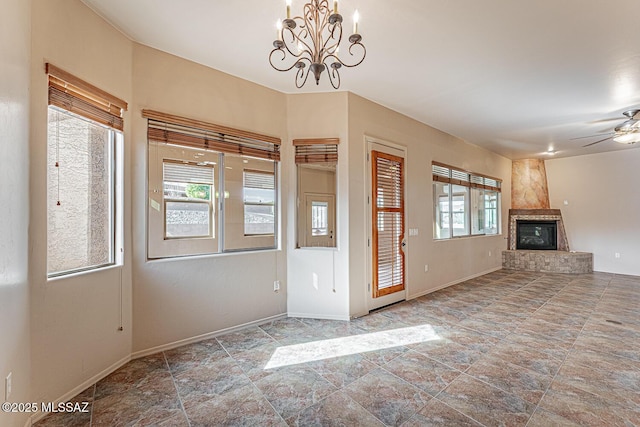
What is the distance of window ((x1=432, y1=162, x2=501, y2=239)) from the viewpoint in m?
5.67

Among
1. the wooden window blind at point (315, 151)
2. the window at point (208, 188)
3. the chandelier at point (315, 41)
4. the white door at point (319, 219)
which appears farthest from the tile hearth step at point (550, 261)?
the chandelier at point (315, 41)

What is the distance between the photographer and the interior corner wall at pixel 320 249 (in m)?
3.82

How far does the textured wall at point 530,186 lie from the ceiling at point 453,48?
11.8ft

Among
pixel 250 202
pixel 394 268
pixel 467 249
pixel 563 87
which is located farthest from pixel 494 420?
pixel 467 249

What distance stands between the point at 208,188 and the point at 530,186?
26.8 ft

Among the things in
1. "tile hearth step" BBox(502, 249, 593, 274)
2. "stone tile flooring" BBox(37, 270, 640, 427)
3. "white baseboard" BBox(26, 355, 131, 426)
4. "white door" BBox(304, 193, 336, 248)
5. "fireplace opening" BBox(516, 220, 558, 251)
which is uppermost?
"white door" BBox(304, 193, 336, 248)

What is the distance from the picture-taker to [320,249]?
388cm

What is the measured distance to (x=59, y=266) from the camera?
2.18m

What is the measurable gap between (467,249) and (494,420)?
15.9ft

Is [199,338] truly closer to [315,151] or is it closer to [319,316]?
[319,316]

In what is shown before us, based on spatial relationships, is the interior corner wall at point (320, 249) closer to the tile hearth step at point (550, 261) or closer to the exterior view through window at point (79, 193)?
the exterior view through window at point (79, 193)

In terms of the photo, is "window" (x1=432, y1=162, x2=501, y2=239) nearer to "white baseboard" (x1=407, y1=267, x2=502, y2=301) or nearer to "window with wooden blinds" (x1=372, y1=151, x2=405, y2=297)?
"white baseboard" (x1=407, y1=267, x2=502, y2=301)

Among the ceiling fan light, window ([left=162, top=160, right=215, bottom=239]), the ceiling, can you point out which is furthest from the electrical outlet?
the ceiling fan light

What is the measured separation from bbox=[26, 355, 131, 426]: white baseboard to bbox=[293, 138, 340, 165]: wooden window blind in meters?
2.74
